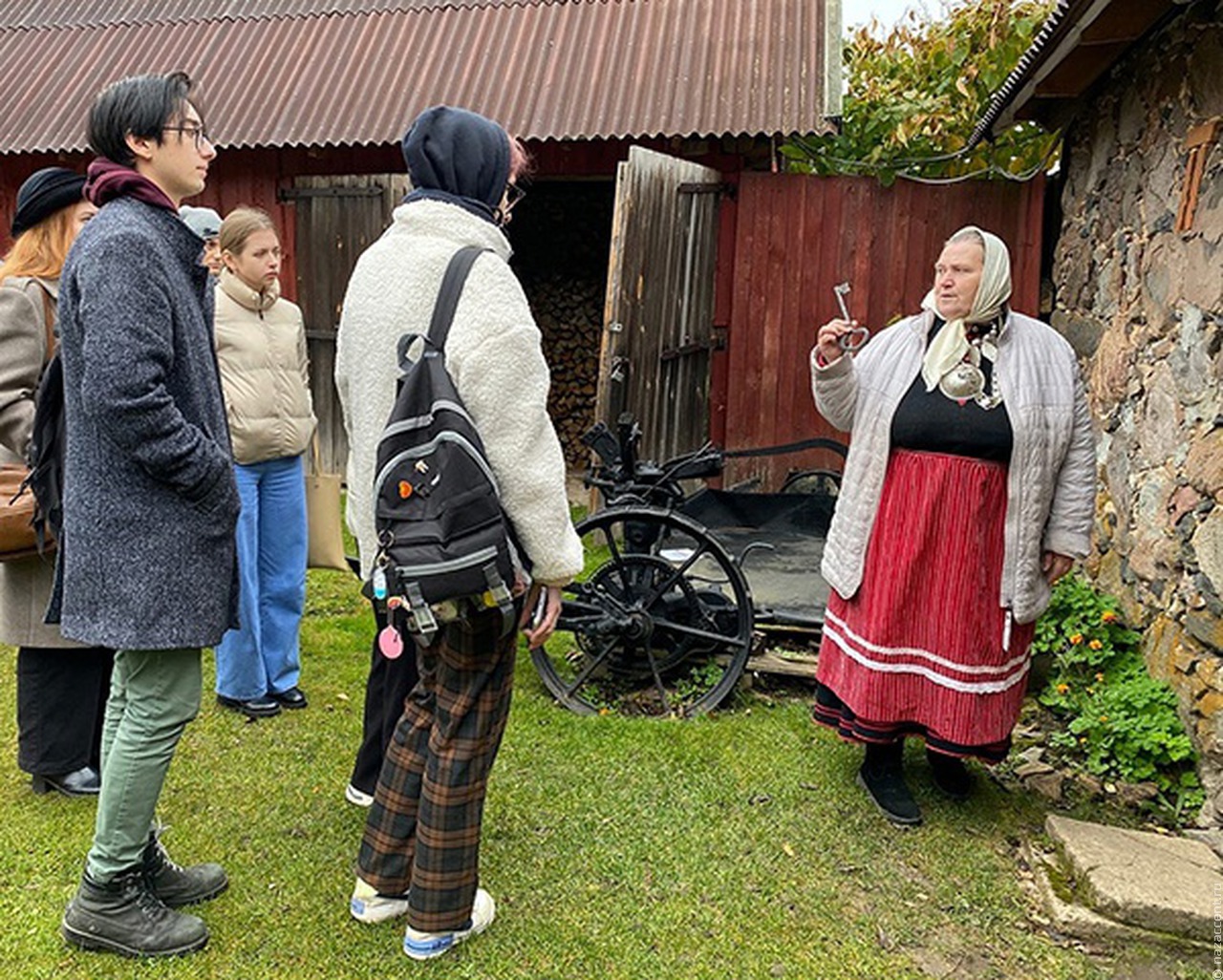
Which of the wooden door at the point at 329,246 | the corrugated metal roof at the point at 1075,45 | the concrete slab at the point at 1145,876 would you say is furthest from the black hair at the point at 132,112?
the wooden door at the point at 329,246

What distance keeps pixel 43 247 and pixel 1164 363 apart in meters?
3.49

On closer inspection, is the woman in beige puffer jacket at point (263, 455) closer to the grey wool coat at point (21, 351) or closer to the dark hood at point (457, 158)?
the grey wool coat at point (21, 351)

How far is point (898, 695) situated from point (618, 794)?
0.87 meters

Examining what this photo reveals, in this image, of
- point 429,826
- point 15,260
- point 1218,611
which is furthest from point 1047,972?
point 15,260

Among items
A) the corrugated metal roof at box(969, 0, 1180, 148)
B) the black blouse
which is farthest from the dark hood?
the corrugated metal roof at box(969, 0, 1180, 148)

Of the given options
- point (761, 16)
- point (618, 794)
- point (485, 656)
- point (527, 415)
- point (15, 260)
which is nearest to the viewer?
point (527, 415)

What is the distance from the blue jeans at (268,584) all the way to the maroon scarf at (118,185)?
4.71ft

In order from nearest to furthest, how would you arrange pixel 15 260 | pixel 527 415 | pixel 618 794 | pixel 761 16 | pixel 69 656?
1. pixel 527 415
2. pixel 15 260
3. pixel 69 656
4. pixel 618 794
5. pixel 761 16

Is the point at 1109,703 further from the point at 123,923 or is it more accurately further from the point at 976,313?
the point at 123,923

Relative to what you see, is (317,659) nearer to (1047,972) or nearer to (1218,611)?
(1047,972)

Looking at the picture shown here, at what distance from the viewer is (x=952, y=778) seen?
3107 mm

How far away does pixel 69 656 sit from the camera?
285 centimetres

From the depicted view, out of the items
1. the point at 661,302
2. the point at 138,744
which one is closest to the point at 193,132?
the point at 138,744

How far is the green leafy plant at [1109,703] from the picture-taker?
122 inches
